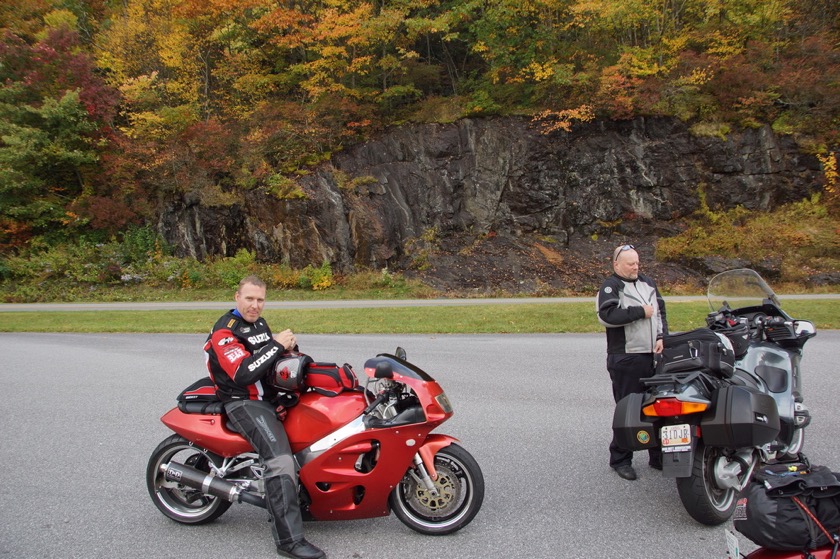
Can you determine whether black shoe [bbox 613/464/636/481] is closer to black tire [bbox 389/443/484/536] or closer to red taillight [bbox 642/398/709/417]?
red taillight [bbox 642/398/709/417]

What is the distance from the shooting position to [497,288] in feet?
72.1

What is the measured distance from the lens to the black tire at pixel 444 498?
13.2 ft

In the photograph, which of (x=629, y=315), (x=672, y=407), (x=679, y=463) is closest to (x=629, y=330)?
(x=629, y=315)

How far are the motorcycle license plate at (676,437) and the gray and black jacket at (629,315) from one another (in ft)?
3.68

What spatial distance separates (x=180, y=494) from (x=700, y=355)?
399 cm

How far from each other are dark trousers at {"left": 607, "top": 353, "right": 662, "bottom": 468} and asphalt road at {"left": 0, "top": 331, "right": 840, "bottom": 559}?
17 centimetres

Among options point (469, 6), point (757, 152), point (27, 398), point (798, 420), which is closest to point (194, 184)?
point (469, 6)

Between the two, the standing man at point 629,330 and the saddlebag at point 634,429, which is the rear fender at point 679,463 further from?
the standing man at point 629,330

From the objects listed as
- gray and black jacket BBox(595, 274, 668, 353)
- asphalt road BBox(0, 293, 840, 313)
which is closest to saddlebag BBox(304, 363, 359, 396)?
gray and black jacket BBox(595, 274, 668, 353)

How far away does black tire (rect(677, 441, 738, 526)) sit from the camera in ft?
13.1

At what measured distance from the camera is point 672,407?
4.04 m

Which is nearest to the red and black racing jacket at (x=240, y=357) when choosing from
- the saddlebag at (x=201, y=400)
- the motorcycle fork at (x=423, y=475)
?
the saddlebag at (x=201, y=400)

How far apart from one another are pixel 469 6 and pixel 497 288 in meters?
11.4

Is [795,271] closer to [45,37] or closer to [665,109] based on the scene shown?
[665,109]
